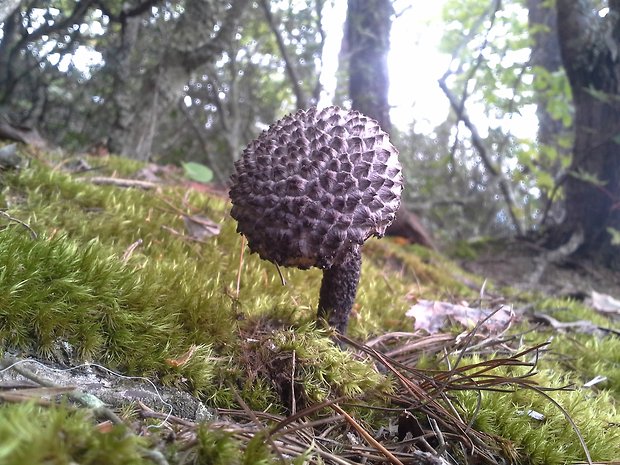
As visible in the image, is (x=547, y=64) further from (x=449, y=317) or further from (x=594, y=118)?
(x=449, y=317)

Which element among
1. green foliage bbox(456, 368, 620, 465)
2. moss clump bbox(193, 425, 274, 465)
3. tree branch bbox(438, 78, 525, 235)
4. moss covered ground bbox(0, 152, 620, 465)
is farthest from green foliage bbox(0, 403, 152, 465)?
tree branch bbox(438, 78, 525, 235)

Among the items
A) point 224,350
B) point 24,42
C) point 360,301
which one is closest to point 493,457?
point 224,350

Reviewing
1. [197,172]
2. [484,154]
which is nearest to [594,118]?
[484,154]

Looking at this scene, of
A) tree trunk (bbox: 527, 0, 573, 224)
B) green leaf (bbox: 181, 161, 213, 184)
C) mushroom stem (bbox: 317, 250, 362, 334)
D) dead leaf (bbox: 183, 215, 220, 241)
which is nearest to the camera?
mushroom stem (bbox: 317, 250, 362, 334)

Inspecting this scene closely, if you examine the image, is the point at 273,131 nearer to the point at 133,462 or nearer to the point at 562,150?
the point at 133,462

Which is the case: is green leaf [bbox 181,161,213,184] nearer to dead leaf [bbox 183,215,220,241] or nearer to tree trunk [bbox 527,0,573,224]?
dead leaf [bbox 183,215,220,241]

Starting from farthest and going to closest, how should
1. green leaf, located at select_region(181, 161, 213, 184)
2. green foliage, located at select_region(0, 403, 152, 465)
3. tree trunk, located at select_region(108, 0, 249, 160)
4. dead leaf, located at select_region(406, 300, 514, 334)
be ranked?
tree trunk, located at select_region(108, 0, 249, 160) < green leaf, located at select_region(181, 161, 213, 184) < dead leaf, located at select_region(406, 300, 514, 334) < green foliage, located at select_region(0, 403, 152, 465)
